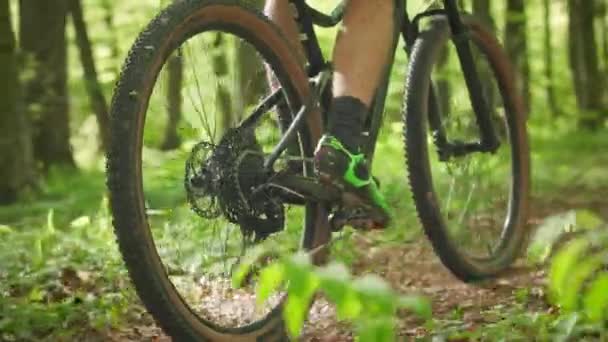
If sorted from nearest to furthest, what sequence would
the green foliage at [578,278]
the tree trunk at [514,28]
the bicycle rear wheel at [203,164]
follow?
the green foliage at [578,278], the bicycle rear wheel at [203,164], the tree trunk at [514,28]

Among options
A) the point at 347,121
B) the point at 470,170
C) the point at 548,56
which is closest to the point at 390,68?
the point at 347,121

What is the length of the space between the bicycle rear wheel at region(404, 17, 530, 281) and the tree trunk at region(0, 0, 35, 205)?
431 cm

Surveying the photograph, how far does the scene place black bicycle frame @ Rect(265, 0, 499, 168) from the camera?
348cm

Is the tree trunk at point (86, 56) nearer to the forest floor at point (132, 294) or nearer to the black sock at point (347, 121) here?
the forest floor at point (132, 294)

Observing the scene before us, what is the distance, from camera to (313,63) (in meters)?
3.53

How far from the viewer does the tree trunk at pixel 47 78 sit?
10.2m

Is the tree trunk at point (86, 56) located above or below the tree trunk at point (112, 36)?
below

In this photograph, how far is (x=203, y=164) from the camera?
9.72 feet

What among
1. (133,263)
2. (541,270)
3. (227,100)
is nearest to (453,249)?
(541,270)

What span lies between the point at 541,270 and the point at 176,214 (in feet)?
5.97

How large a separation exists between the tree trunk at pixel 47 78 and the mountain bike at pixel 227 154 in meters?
6.67

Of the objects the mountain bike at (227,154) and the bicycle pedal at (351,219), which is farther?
the bicycle pedal at (351,219)

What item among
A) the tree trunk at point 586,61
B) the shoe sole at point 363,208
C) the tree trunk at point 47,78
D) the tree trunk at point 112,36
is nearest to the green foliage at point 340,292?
the shoe sole at point 363,208

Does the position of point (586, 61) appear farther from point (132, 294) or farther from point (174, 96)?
point (174, 96)
